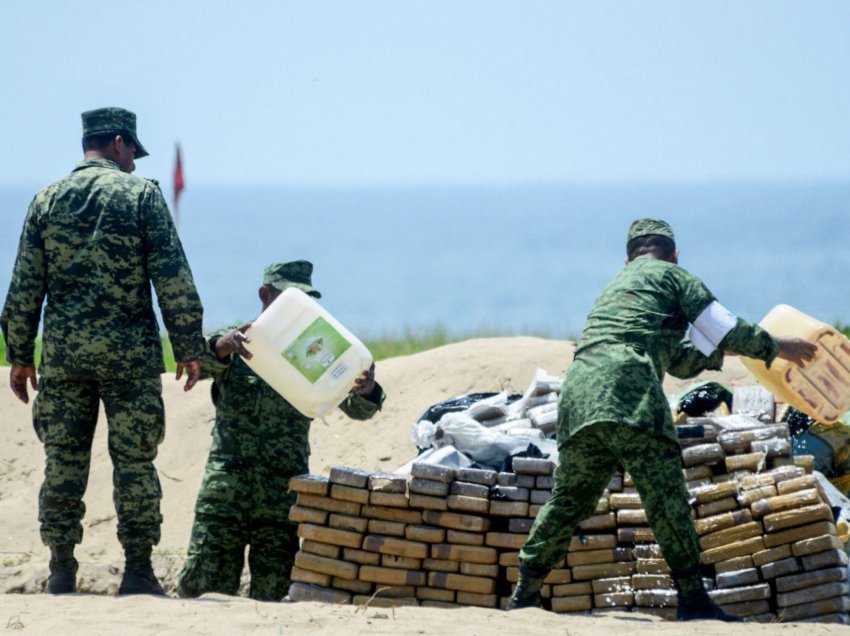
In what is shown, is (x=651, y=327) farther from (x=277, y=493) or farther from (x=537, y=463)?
(x=277, y=493)

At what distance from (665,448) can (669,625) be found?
748mm

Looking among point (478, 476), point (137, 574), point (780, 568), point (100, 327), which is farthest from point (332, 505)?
point (780, 568)

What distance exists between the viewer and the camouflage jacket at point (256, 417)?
7.57 m

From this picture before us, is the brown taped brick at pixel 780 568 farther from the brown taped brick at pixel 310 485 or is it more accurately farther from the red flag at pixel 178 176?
the red flag at pixel 178 176

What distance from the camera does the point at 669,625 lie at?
5.98 metres

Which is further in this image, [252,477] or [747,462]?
[252,477]

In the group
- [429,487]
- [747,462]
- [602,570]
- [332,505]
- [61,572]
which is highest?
[747,462]

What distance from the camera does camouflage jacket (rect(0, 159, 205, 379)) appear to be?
6.46 metres

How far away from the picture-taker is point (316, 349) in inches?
281

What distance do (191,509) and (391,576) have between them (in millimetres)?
3904

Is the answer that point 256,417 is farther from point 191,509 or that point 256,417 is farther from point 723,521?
point 191,509

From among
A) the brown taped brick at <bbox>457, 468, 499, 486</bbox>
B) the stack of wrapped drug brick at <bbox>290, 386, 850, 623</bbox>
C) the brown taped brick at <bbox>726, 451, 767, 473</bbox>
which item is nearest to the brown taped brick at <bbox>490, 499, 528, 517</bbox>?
the stack of wrapped drug brick at <bbox>290, 386, 850, 623</bbox>

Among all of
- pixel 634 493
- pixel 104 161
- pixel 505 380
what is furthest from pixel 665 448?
pixel 505 380

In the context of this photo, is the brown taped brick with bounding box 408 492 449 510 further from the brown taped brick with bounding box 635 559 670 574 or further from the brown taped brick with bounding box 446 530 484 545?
the brown taped brick with bounding box 635 559 670 574
